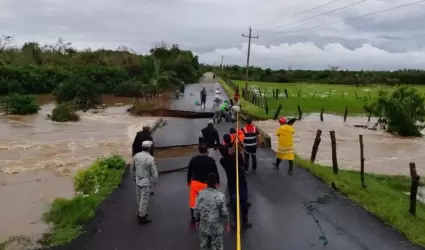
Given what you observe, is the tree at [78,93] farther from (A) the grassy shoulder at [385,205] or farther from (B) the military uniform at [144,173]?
(B) the military uniform at [144,173]

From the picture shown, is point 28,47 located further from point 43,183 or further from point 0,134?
point 43,183

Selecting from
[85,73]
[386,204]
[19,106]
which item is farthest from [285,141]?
[85,73]

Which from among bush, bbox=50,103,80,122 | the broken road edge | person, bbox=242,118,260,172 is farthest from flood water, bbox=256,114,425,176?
bush, bbox=50,103,80,122

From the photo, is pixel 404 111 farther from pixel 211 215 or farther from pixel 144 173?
pixel 211 215

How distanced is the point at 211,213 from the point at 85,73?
46.6 metres

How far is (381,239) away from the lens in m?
8.47

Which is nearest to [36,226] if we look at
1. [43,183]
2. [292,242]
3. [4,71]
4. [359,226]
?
[43,183]

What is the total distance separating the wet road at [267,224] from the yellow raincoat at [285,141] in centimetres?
103

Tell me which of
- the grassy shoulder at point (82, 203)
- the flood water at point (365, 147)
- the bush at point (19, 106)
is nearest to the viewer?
the grassy shoulder at point (82, 203)

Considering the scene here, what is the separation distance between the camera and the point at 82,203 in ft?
31.8

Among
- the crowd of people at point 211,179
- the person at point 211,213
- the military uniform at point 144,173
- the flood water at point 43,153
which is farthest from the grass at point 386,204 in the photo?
the flood water at point 43,153

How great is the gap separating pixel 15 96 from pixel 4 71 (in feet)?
46.2

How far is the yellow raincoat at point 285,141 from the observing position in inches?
488

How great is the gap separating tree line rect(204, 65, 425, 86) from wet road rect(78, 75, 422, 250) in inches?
2690
